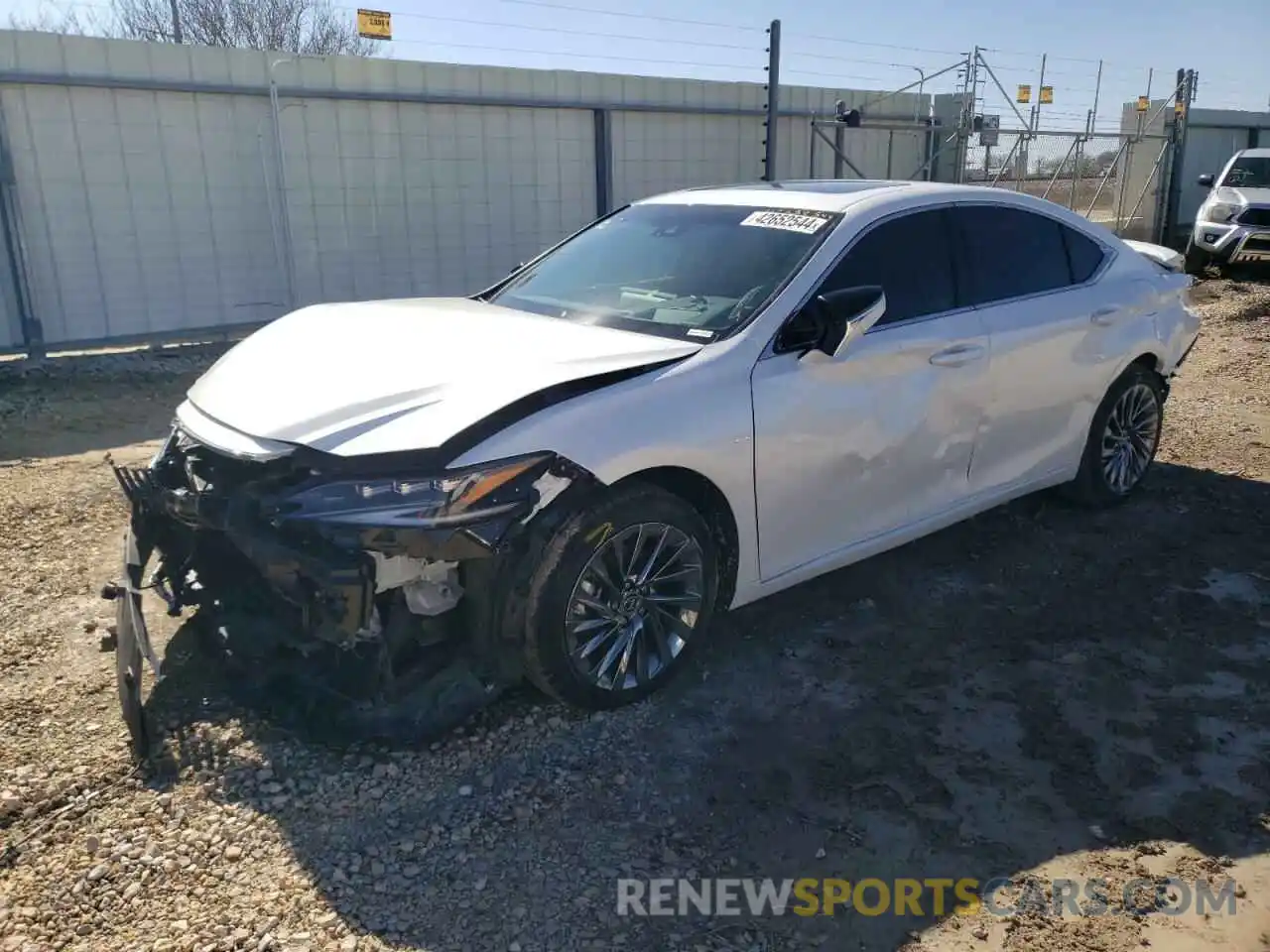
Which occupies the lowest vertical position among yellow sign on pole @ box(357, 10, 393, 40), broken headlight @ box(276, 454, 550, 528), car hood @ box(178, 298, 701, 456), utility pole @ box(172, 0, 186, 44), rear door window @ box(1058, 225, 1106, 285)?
broken headlight @ box(276, 454, 550, 528)

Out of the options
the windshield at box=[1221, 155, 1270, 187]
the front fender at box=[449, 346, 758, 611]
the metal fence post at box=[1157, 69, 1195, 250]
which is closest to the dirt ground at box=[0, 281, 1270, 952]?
the front fender at box=[449, 346, 758, 611]

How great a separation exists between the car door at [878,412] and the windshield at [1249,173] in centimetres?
1407

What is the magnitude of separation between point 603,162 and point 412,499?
968 centimetres

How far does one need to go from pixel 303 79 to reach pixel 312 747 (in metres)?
8.38

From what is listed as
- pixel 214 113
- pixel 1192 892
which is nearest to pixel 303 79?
pixel 214 113

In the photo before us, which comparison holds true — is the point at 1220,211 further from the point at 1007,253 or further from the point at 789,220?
the point at 789,220

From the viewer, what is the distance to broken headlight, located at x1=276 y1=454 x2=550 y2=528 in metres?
2.94

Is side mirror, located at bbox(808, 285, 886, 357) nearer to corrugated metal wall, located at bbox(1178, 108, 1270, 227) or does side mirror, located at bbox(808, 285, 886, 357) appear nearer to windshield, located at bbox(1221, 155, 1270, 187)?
windshield, located at bbox(1221, 155, 1270, 187)

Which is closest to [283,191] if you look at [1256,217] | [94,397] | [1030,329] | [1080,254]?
[94,397]

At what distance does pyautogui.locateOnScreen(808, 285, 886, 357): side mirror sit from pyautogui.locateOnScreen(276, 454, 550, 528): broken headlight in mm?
1331

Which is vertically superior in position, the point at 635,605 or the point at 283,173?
the point at 283,173

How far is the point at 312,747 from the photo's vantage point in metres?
3.29

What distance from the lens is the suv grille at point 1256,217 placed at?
14.7 m

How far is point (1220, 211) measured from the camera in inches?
595
